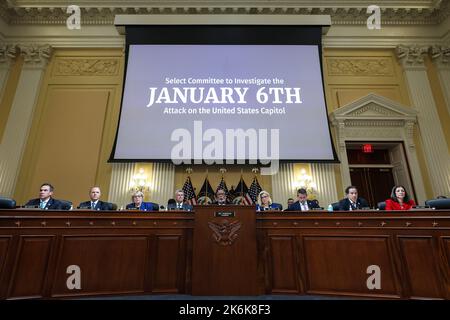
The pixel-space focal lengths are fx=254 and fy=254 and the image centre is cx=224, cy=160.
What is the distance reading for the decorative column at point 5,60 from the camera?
6672mm

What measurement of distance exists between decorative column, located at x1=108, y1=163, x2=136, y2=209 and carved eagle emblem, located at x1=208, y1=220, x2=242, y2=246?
3.67m

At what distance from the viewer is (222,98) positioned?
238 inches

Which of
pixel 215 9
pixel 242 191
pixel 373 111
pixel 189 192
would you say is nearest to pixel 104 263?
pixel 189 192

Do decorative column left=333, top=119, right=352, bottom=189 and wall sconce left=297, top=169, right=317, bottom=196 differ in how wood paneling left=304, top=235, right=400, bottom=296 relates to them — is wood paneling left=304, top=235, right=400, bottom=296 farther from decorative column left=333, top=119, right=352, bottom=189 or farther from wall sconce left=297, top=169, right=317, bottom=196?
decorative column left=333, top=119, right=352, bottom=189

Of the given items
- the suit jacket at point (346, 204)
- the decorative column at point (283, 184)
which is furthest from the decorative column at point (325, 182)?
the suit jacket at point (346, 204)

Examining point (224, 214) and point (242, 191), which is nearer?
point (224, 214)

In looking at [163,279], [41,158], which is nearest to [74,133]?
[41,158]

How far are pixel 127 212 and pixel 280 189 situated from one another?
3867 mm

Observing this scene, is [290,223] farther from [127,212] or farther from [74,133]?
[74,133]

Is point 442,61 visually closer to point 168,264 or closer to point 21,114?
point 168,264

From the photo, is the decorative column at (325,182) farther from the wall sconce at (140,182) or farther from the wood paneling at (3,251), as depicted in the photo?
the wood paneling at (3,251)

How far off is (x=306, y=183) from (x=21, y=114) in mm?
7196

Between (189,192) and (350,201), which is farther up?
(189,192)

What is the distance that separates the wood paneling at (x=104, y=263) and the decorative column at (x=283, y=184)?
3.76 m
